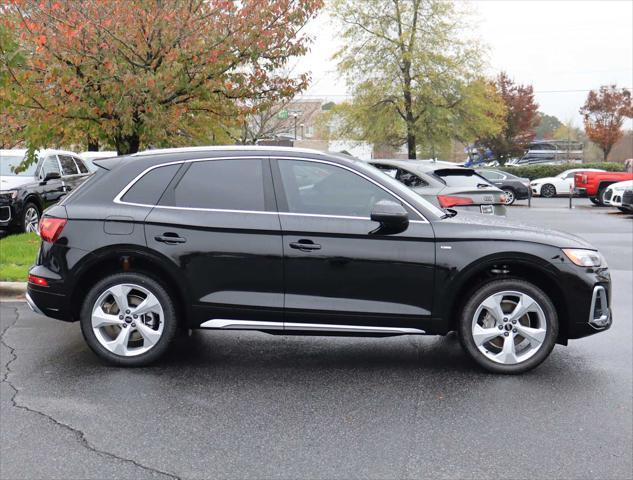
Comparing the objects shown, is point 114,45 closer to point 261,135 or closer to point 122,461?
point 122,461

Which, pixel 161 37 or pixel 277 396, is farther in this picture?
pixel 161 37

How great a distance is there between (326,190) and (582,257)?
2.01m

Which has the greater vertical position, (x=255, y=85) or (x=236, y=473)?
(x=255, y=85)

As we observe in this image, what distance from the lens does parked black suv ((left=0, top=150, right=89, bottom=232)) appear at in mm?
12562

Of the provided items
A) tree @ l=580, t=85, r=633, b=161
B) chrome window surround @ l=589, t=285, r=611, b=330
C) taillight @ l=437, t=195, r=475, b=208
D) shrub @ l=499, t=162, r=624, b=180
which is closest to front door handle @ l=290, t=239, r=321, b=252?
chrome window surround @ l=589, t=285, r=611, b=330

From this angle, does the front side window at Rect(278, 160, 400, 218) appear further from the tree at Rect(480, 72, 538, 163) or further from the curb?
the tree at Rect(480, 72, 538, 163)

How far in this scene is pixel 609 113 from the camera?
178 ft

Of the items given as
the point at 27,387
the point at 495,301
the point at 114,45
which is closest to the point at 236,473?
the point at 27,387

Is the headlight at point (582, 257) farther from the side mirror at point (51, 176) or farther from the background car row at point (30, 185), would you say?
the side mirror at point (51, 176)

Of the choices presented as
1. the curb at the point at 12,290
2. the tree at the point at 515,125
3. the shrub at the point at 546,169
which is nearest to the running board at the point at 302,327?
the curb at the point at 12,290

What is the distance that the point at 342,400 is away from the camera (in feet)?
15.1

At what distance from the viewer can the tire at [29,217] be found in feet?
42.0

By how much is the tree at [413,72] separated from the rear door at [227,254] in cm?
2916

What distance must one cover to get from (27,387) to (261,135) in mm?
27982
